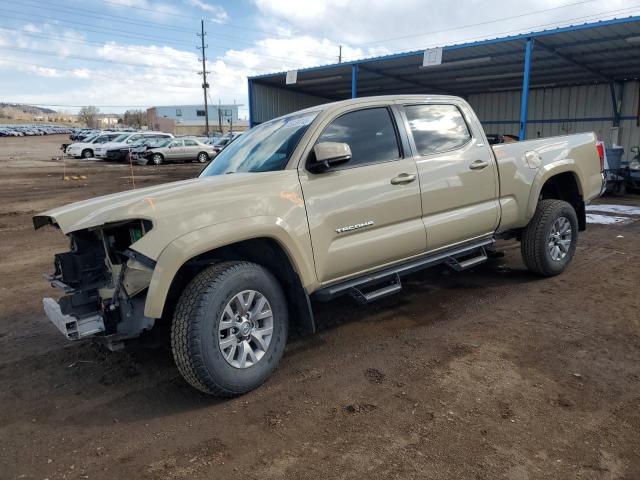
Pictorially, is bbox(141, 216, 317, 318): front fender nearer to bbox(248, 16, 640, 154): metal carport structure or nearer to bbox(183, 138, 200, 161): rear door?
bbox(248, 16, 640, 154): metal carport structure

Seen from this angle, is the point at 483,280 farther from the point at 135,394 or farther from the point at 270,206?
the point at 135,394

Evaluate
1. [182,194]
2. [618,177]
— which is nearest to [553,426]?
[182,194]

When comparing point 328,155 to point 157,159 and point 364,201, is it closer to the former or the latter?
point 364,201

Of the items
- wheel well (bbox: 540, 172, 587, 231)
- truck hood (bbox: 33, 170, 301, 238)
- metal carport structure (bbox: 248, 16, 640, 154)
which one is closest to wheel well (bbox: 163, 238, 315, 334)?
truck hood (bbox: 33, 170, 301, 238)

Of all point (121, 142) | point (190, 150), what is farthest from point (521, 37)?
point (121, 142)

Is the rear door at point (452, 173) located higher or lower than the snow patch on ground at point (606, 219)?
higher

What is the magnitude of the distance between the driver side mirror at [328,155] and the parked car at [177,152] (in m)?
24.3

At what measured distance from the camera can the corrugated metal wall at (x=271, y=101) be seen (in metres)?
22.8

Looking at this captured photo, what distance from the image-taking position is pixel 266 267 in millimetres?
3758

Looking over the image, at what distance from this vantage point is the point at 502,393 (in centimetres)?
331

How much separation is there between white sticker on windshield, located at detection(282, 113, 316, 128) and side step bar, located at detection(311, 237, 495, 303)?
4.30 feet

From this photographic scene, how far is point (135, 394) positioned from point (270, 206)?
1.60m

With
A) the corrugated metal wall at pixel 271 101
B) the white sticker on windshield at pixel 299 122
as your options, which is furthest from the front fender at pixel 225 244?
the corrugated metal wall at pixel 271 101

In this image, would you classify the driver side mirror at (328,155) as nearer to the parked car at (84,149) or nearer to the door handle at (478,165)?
the door handle at (478,165)
